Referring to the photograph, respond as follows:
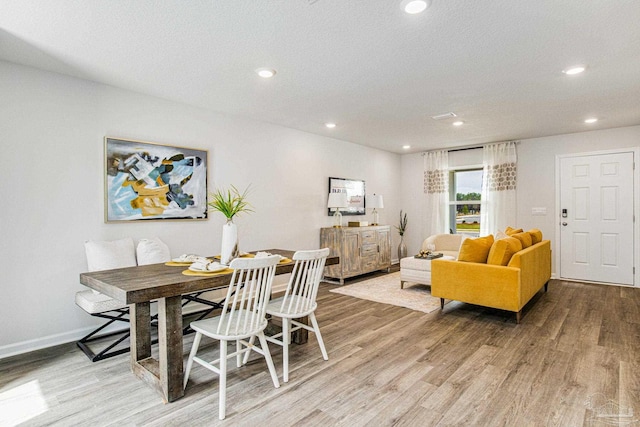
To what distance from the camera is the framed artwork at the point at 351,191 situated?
602 cm

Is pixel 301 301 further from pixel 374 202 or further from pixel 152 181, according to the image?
pixel 374 202

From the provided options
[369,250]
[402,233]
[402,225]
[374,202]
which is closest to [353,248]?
[369,250]

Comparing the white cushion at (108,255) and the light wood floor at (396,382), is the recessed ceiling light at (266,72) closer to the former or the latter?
the white cushion at (108,255)

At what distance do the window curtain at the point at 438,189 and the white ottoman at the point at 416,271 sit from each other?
2.42 meters

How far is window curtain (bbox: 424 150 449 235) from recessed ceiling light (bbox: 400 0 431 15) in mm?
5240

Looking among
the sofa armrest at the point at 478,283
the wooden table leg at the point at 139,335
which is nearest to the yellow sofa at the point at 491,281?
the sofa armrest at the point at 478,283

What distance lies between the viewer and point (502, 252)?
140 inches

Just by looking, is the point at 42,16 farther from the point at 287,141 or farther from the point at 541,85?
the point at 541,85

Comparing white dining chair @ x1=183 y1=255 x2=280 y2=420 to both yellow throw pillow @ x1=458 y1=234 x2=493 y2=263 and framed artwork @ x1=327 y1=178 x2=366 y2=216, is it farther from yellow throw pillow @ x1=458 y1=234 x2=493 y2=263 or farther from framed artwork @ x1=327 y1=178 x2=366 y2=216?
framed artwork @ x1=327 y1=178 x2=366 y2=216

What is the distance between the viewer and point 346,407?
2055mm

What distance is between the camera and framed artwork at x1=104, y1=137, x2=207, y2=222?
339 cm

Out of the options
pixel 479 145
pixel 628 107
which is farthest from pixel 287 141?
pixel 628 107

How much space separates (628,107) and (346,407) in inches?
189

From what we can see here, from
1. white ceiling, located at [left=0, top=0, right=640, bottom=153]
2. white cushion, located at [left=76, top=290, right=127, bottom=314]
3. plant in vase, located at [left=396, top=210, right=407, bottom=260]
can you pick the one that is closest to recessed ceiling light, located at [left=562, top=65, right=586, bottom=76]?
white ceiling, located at [left=0, top=0, right=640, bottom=153]
